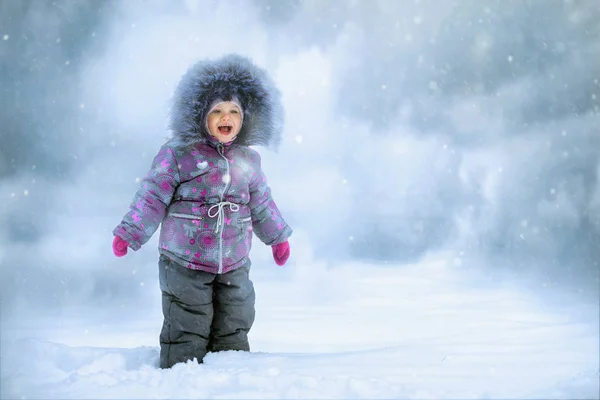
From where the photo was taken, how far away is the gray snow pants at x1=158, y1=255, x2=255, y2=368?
3426 millimetres

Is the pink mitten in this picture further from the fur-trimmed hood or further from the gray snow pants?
the fur-trimmed hood

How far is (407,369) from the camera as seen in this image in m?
2.64

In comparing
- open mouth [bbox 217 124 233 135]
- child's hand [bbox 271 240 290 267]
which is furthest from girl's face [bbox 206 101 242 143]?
child's hand [bbox 271 240 290 267]

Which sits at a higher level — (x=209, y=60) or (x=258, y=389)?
(x=209, y=60)

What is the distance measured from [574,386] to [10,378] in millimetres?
2562

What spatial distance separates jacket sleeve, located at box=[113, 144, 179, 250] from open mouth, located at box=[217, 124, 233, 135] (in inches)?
13.2

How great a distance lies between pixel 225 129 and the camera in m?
3.56

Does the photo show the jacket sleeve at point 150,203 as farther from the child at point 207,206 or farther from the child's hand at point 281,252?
the child's hand at point 281,252

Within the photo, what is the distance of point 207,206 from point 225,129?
1.65 feet

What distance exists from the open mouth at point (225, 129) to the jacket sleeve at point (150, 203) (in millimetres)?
334

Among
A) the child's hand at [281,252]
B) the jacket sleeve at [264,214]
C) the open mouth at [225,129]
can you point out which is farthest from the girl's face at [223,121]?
the child's hand at [281,252]

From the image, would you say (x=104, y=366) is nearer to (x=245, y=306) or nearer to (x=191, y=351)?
(x=191, y=351)

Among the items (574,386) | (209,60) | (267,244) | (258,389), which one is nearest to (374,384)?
(258,389)

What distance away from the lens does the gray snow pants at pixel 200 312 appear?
3.43 m
